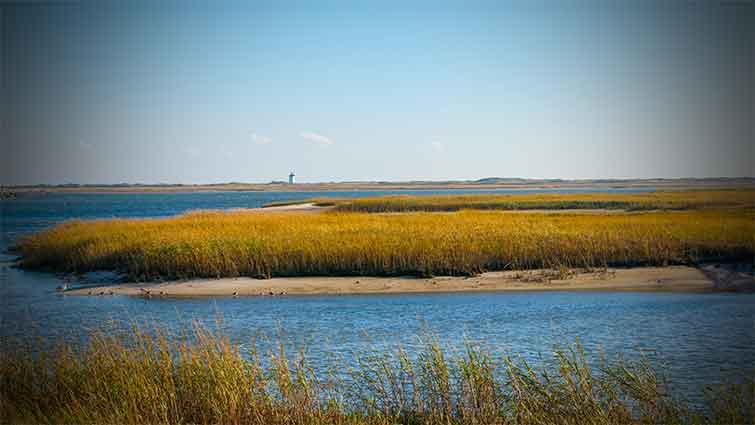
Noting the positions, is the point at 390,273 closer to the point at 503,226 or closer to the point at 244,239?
the point at 244,239

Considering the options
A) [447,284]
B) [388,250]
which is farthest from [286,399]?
[388,250]

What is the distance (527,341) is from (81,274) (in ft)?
70.0

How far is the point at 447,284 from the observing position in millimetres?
25188

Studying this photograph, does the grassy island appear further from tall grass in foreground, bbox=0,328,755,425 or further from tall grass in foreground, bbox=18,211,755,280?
tall grass in foreground, bbox=0,328,755,425

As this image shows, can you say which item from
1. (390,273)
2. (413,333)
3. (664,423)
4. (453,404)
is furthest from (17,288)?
(664,423)

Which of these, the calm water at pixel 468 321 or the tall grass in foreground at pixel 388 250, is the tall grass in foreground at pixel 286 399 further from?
the tall grass in foreground at pixel 388 250

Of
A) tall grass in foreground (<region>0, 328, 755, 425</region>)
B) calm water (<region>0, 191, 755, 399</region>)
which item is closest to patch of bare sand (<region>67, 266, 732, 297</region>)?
calm water (<region>0, 191, 755, 399</region>)

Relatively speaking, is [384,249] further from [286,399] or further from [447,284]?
[286,399]

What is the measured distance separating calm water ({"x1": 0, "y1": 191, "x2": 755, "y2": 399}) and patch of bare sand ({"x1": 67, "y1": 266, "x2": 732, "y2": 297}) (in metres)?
0.86

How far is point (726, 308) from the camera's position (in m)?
20.8

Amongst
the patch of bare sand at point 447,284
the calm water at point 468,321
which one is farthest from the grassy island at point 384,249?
the calm water at point 468,321

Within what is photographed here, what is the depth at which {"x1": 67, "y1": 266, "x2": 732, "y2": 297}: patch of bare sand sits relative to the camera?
24609 mm

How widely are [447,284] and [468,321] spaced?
623cm

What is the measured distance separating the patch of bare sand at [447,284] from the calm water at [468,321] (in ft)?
2.83
